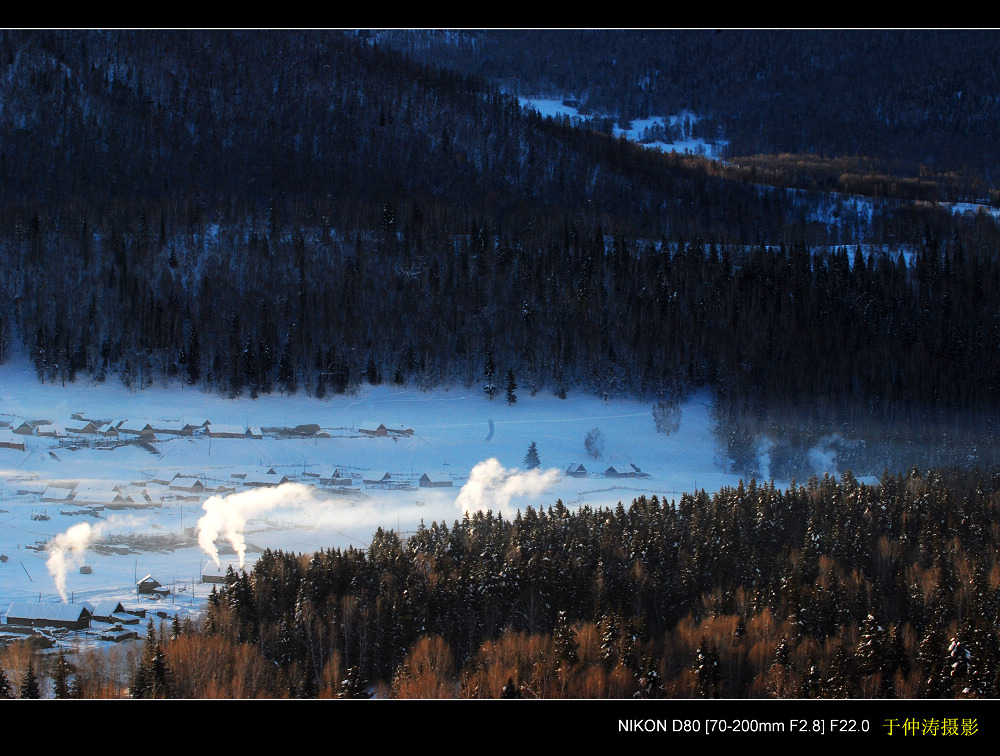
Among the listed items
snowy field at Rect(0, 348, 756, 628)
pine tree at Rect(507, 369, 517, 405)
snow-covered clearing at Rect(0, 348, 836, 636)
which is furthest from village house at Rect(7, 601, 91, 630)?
pine tree at Rect(507, 369, 517, 405)

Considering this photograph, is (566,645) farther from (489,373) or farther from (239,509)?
(489,373)

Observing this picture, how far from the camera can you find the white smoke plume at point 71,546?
45.2 metres

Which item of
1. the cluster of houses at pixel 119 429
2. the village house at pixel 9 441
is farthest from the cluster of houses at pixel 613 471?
the village house at pixel 9 441

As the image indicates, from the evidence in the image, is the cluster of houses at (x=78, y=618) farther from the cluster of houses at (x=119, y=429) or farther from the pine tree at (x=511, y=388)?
the pine tree at (x=511, y=388)

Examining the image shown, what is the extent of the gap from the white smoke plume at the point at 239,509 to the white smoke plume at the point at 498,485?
9.88 m

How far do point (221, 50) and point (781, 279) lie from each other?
9984cm

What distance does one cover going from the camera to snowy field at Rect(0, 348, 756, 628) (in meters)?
48.4

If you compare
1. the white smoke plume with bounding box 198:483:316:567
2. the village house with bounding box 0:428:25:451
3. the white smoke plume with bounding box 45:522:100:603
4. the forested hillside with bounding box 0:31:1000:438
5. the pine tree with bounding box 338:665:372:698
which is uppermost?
the forested hillside with bounding box 0:31:1000:438

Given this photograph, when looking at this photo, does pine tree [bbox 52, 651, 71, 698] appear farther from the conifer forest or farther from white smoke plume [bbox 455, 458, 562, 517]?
white smoke plume [bbox 455, 458, 562, 517]

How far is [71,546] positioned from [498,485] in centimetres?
2556

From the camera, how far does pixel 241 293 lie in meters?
90.2

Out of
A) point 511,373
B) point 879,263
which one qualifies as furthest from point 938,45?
point 511,373

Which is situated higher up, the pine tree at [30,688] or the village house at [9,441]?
the village house at [9,441]

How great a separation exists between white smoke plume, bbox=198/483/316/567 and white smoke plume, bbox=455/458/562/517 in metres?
9.88
